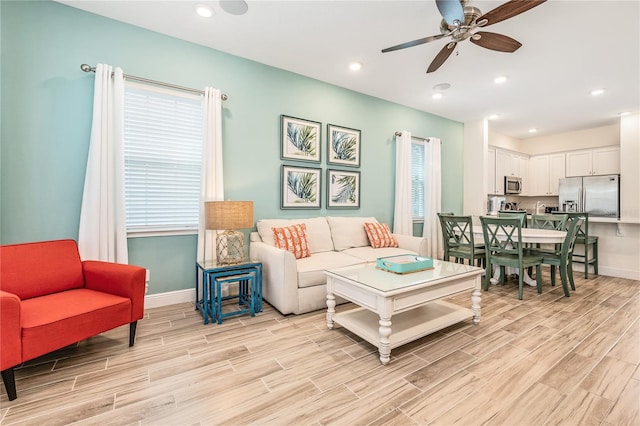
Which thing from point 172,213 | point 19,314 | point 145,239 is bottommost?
point 19,314

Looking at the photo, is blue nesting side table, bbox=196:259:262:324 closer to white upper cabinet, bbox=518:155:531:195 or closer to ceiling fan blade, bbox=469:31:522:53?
ceiling fan blade, bbox=469:31:522:53

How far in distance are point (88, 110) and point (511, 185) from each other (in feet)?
24.0

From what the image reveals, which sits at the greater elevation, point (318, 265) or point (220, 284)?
point (318, 265)

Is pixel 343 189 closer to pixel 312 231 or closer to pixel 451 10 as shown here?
pixel 312 231

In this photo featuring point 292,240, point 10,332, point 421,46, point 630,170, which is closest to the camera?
point 10,332

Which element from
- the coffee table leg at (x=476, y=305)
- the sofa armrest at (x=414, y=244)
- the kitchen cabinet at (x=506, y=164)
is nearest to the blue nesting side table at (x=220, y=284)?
the coffee table leg at (x=476, y=305)

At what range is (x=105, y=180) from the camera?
8.51 feet

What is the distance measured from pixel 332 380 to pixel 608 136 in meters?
7.38

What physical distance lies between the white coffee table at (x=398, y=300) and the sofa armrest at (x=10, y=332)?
77.0 inches

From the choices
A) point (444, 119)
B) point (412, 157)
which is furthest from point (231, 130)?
point (444, 119)

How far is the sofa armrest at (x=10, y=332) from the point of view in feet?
4.80

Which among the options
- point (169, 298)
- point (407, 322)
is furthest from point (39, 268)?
point (407, 322)

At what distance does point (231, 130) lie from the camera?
334cm

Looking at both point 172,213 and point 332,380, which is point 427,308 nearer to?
point 332,380
